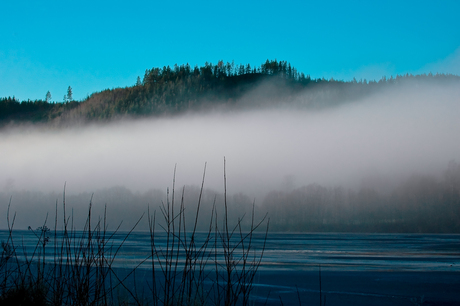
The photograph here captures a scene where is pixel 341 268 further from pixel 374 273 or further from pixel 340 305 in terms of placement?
pixel 340 305

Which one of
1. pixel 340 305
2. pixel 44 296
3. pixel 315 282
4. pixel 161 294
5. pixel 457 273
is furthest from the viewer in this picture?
pixel 457 273

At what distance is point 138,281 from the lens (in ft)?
53.3

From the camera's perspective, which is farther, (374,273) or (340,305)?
(374,273)

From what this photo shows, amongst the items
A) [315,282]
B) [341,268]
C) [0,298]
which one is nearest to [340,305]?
[315,282]

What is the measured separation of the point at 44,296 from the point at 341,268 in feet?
58.5

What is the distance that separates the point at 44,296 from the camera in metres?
8.50

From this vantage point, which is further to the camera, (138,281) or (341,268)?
(341,268)

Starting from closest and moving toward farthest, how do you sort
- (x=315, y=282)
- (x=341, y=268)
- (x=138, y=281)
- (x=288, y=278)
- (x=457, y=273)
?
(x=138, y=281), (x=315, y=282), (x=288, y=278), (x=457, y=273), (x=341, y=268)

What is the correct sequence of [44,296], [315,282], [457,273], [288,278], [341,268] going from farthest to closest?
[341,268], [457,273], [288,278], [315,282], [44,296]

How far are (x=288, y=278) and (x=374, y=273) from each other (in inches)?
192

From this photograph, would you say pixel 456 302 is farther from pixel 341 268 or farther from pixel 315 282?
pixel 341 268

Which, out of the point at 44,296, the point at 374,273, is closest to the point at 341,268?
the point at 374,273

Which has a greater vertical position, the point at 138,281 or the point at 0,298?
the point at 0,298

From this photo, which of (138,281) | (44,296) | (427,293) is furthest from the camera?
(138,281)
